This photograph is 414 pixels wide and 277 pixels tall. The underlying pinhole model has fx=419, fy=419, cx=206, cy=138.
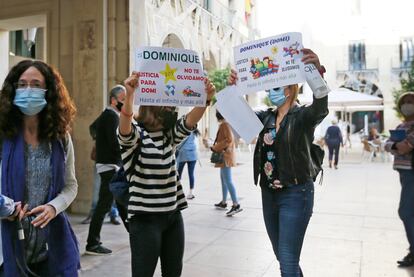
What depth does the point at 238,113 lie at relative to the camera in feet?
10.4

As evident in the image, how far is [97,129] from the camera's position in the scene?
5.24m

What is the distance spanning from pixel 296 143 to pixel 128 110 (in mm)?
1217

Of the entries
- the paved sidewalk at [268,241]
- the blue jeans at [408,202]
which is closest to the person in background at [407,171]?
the blue jeans at [408,202]

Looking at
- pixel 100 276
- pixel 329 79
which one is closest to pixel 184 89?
pixel 100 276

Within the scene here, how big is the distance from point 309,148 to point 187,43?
18.4 metres

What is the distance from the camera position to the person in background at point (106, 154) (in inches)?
200

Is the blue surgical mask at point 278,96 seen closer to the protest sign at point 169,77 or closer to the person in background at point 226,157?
the protest sign at point 169,77

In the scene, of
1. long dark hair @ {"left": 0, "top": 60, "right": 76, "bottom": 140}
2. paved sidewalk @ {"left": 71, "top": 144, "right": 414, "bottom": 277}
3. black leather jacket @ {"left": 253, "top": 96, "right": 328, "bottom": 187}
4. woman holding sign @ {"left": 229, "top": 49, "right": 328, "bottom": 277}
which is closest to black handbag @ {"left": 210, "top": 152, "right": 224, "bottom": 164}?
paved sidewalk @ {"left": 71, "top": 144, "right": 414, "bottom": 277}

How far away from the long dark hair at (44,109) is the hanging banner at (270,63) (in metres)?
1.30

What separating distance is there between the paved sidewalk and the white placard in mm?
1896

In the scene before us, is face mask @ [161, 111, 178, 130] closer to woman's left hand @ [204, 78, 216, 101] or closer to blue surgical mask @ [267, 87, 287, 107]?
woman's left hand @ [204, 78, 216, 101]

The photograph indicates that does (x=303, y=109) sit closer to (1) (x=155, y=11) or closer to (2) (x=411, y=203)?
(2) (x=411, y=203)

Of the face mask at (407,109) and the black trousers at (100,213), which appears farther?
the black trousers at (100,213)

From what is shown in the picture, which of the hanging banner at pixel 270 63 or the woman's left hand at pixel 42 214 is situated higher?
the hanging banner at pixel 270 63
